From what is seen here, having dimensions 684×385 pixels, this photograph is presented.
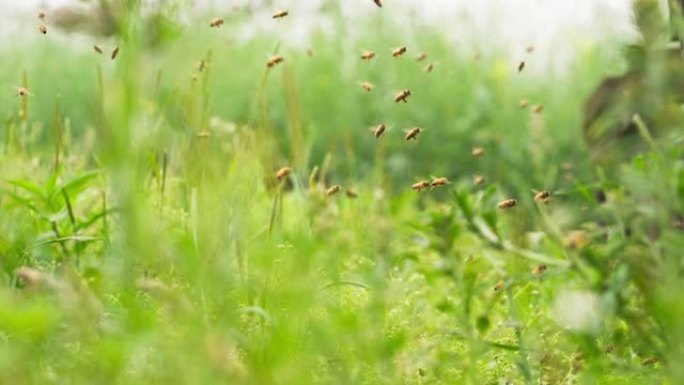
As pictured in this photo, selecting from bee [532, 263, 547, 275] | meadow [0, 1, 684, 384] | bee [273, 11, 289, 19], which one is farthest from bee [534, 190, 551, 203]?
bee [273, 11, 289, 19]

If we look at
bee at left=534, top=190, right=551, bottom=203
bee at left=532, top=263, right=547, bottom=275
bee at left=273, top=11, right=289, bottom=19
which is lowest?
bee at left=532, top=263, right=547, bottom=275

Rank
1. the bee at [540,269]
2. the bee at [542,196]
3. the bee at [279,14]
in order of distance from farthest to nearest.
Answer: the bee at [279,14] → the bee at [540,269] → the bee at [542,196]

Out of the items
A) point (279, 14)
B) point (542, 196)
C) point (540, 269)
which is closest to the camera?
point (542, 196)

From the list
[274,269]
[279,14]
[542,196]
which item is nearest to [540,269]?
[542,196]

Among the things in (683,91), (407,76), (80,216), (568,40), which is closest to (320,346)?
(80,216)

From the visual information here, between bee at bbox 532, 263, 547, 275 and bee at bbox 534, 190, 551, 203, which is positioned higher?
bee at bbox 534, 190, 551, 203

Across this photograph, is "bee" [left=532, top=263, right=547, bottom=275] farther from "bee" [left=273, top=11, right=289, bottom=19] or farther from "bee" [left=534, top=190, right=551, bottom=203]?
"bee" [left=273, top=11, right=289, bottom=19]

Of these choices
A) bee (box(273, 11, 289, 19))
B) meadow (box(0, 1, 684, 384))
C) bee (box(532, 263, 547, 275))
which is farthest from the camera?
bee (box(273, 11, 289, 19))

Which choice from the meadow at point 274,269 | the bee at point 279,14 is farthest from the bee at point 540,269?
the bee at point 279,14

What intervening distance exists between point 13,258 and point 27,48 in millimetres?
6350

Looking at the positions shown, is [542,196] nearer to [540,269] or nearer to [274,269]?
[540,269]

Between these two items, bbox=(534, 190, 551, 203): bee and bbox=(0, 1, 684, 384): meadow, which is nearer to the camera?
bbox=(0, 1, 684, 384): meadow

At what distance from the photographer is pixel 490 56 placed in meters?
7.86

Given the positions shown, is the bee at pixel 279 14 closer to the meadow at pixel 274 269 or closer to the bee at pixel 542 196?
the meadow at pixel 274 269
